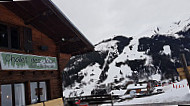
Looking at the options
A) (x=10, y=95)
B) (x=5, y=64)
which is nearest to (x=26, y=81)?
(x=10, y=95)

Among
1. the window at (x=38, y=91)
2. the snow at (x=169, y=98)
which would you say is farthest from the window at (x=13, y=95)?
the snow at (x=169, y=98)

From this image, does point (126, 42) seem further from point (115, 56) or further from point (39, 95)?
point (39, 95)

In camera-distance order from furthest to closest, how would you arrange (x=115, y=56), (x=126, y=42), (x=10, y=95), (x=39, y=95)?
(x=126, y=42) → (x=115, y=56) → (x=39, y=95) → (x=10, y=95)

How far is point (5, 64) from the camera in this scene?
7.22 metres

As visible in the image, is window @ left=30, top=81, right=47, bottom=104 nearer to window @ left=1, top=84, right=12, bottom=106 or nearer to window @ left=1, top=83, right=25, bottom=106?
window @ left=1, top=83, right=25, bottom=106

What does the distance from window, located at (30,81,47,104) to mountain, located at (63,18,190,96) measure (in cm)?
3729

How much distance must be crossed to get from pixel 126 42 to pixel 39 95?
6799cm

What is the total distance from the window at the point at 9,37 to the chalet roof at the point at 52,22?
2.91 ft

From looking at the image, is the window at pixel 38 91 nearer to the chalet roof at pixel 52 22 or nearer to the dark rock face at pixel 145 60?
the chalet roof at pixel 52 22

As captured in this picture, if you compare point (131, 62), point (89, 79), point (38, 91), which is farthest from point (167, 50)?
point (38, 91)

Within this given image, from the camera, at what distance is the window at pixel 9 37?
784cm

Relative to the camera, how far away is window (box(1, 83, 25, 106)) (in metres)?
7.40

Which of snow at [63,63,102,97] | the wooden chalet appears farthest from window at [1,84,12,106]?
snow at [63,63,102,97]

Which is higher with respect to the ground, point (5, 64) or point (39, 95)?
point (5, 64)
